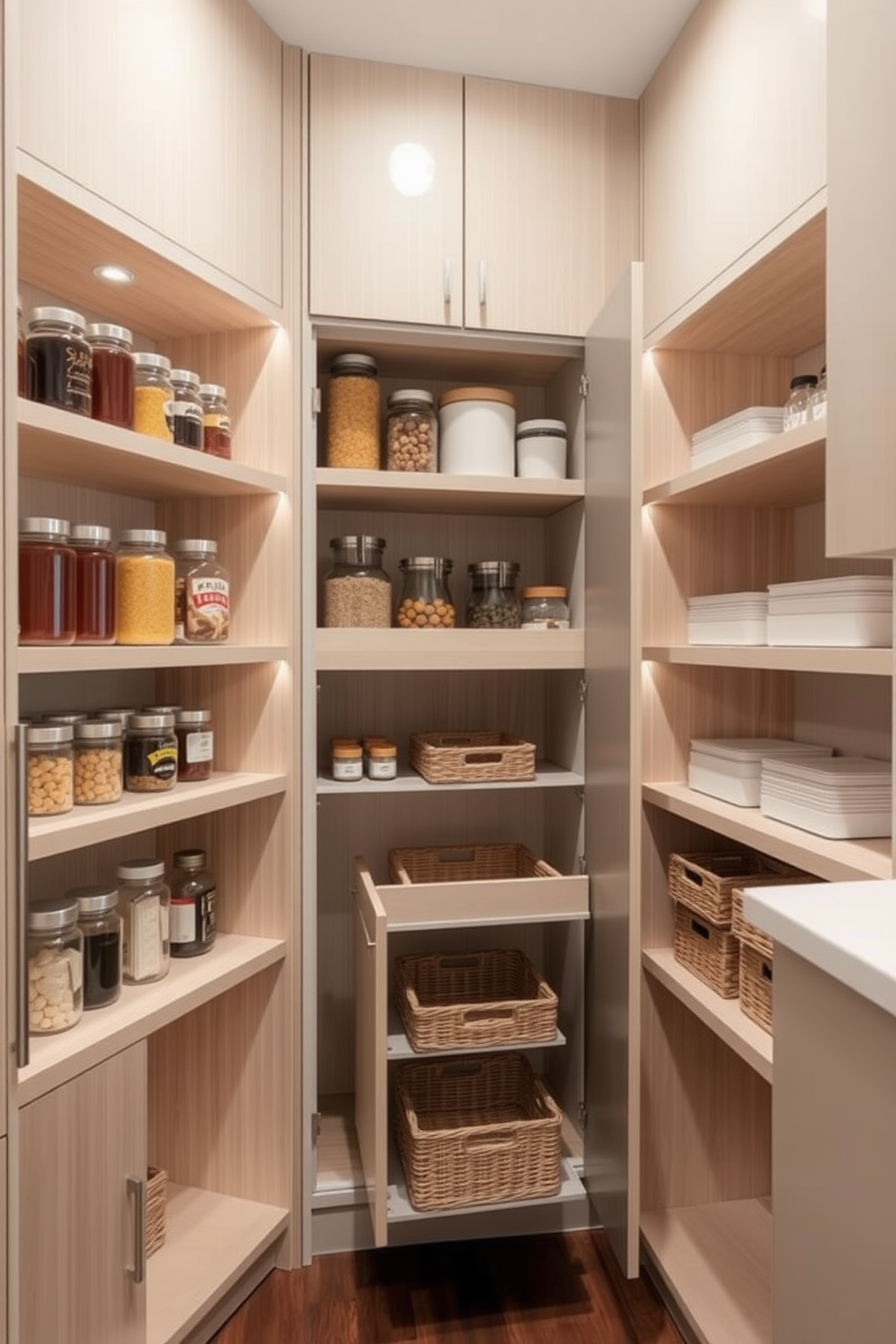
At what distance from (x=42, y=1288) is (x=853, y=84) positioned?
6.06 feet

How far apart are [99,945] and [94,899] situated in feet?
0.27

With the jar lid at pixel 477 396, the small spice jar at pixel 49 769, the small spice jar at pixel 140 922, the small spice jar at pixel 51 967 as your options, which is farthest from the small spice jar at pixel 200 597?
the jar lid at pixel 477 396

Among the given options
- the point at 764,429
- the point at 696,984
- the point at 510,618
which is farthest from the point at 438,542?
the point at 696,984

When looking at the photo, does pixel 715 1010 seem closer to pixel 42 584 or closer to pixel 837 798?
pixel 837 798

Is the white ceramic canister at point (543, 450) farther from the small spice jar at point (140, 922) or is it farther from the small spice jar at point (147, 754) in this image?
the small spice jar at point (140, 922)

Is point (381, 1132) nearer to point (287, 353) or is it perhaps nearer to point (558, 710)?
point (558, 710)

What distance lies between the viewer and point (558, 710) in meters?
2.28

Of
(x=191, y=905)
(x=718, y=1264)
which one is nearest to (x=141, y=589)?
(x=191, y=905)

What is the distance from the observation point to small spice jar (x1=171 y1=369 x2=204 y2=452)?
1615 mm

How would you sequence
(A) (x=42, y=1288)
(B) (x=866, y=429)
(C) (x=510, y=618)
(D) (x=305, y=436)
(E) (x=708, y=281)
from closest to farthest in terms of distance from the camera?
1. (B) (x=866, y=429)
2. (A) (x=42, y=1288)
3. (E) (x=708, y=281)
4. (D) (x=305, y=436)
5. (C) (x=510, y=618)

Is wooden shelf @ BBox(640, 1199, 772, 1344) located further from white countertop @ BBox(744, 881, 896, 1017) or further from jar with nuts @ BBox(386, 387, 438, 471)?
jar with nuts @ BBox(386, 387, 438, 471)

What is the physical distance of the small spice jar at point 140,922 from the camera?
159cm

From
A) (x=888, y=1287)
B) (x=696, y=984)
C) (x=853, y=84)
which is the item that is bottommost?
(x=696, y=984)

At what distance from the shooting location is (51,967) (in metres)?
1.35
